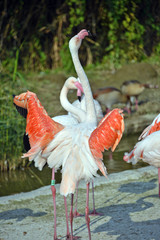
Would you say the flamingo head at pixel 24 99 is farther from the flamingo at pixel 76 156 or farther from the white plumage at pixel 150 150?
the white plumage at pixel 150 150

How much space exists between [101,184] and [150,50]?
9.39 metres

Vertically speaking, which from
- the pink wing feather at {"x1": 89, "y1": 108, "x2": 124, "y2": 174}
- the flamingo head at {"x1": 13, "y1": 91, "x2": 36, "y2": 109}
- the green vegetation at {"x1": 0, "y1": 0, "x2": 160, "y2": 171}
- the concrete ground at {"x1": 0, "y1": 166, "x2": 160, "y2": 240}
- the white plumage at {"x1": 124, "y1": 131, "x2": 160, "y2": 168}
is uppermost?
the green vegetation at {"x1": 0, "y1": 0, "x2": 160, "y2": 171}

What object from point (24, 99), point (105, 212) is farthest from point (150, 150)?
point (24, 99)

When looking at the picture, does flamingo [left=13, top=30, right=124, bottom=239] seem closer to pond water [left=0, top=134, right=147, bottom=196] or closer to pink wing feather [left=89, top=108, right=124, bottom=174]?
pink wing feather [left=89, top=108, right=124, bottom=174]

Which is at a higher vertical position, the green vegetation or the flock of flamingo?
the green vegetation

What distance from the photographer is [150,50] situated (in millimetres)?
13273

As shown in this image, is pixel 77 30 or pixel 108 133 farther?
pixel 77 30

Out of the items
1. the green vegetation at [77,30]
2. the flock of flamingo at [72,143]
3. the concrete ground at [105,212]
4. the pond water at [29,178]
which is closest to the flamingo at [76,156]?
the flock of flamingo at [72,143]

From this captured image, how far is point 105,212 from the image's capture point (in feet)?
12.6

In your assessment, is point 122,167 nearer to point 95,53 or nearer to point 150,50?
point 95,53

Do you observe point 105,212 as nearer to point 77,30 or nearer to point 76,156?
point 76,156

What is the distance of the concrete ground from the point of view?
11.0 feet

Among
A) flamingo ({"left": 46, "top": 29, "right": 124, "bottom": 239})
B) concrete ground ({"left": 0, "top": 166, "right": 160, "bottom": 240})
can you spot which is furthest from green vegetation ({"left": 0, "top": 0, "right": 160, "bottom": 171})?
flamingo ({"left": 46, "top": 29, "right": 124, "bottom": 239})

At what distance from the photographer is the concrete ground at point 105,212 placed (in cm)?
336
